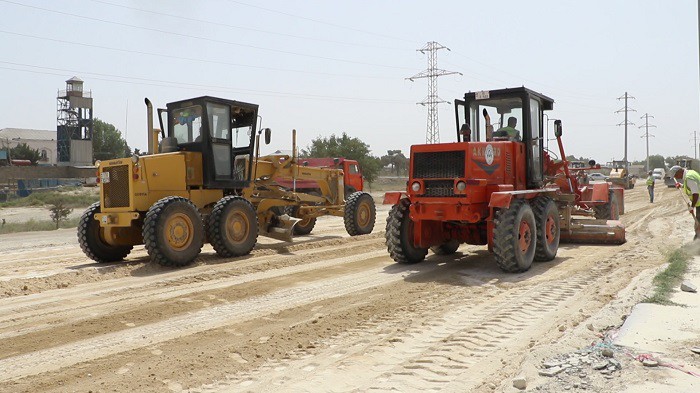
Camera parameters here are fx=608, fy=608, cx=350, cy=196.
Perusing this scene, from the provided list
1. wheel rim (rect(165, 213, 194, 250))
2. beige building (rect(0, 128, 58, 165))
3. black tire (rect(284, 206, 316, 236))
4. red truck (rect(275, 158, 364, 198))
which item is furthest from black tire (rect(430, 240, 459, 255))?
beige building (rect(0, 128, 58, 165))

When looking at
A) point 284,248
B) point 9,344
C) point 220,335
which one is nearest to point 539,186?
point 284,248

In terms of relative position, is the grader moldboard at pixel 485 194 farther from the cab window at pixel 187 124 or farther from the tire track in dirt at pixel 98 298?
the cab window at pixel 187 124

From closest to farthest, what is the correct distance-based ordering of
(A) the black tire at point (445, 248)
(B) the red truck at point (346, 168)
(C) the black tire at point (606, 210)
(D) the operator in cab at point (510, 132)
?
(D) the operator in cab at point (510, 132), (A) the black tire at point (445, 248), (C) the black tire at point (606, 210), (B) the red truck at point (346, 168)

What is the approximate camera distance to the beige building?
3068 inches

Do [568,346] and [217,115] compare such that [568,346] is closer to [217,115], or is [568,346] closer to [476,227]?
[476,227]

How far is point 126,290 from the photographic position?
315 inches

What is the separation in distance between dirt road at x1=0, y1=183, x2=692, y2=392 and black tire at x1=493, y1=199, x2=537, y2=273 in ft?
0.99

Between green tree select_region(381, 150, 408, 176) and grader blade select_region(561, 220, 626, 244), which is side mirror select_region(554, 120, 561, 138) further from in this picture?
green tree select_region(381, 150, 408, 176)

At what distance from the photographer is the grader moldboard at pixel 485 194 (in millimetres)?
9031

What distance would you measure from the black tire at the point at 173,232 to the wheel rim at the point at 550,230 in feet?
19.3

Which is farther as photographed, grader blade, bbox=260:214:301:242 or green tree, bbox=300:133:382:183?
green tree, bbox=300:133:382:183

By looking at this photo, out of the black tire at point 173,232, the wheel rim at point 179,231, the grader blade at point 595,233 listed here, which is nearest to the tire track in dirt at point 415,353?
the black tire at point 173,232

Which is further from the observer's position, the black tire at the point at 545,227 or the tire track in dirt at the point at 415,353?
the black tire at the point at 545,227

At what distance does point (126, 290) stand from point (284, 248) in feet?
15.0
